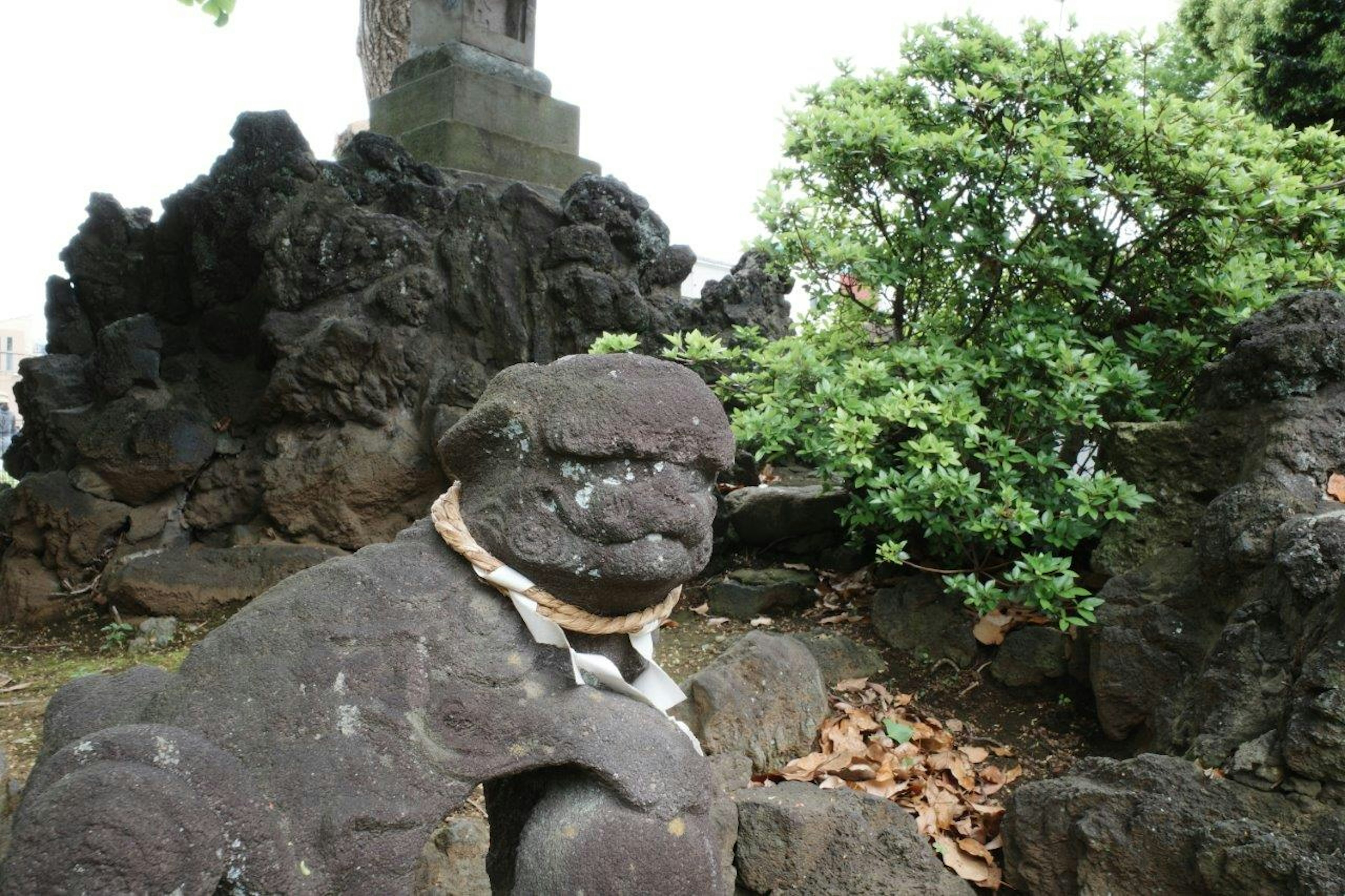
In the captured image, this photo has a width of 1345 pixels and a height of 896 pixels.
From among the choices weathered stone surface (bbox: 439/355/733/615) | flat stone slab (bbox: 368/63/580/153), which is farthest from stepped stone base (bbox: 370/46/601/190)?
weathered stone surface (bbox: 439/355/733/615)

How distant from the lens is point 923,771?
3.52 metres

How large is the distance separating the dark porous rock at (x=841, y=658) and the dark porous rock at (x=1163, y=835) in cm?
127

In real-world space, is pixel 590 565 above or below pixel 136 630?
above

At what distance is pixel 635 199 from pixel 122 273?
362 cm

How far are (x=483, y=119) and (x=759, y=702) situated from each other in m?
5.15

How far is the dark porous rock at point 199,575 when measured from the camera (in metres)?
5.25

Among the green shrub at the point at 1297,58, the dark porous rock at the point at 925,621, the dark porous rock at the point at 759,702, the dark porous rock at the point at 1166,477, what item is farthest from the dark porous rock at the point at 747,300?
the green shrub at the point at 1297,58

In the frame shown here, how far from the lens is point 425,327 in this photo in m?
5.83

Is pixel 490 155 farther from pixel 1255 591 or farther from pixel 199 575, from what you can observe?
pixel 1255 591

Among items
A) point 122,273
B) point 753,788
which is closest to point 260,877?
point 753,788

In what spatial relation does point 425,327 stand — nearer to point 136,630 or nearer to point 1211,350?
point 136,630

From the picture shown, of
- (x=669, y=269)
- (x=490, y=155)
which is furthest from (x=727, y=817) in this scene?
(x=490, y=155)

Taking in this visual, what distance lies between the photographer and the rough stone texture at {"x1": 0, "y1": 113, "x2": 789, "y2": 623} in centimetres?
559

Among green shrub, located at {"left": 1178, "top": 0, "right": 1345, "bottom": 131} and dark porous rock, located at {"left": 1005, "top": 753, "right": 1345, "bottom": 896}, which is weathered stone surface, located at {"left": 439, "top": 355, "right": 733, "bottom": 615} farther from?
green shrub, located at {"left": 1178, "top": 0, "right": 1345, "bottom": 131}
